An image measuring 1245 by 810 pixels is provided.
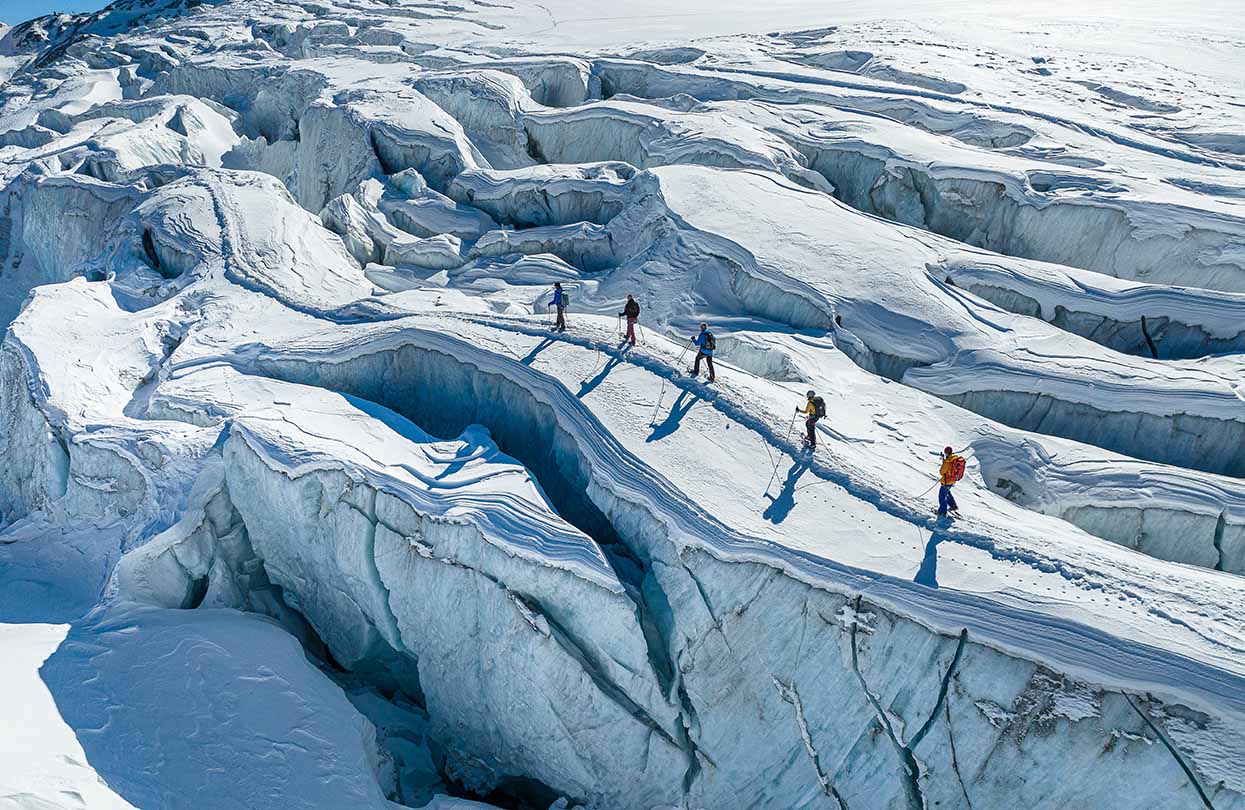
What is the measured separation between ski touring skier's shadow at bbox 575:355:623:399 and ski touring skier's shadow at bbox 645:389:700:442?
4.49ft

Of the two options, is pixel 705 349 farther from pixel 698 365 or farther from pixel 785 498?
pixel 785 498

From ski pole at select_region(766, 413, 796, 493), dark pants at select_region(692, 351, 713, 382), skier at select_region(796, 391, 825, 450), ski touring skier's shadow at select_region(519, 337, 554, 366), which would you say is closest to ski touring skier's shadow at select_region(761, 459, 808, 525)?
ski pole at select_region(766, 413, 796, 493)

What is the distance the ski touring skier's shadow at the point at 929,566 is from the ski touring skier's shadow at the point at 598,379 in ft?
18.3

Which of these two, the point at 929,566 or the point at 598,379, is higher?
the point at 598,379

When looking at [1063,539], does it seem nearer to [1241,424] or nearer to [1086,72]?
[1241,424]

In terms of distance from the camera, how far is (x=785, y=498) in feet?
32.7

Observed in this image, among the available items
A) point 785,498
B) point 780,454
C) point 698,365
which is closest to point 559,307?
point 698,365

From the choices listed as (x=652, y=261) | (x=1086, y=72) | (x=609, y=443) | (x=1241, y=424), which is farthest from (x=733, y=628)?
(x=1086, y=72)

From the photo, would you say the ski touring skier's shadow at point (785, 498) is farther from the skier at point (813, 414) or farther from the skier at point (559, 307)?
the skier at point (559, 307)

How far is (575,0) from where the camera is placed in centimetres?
4888

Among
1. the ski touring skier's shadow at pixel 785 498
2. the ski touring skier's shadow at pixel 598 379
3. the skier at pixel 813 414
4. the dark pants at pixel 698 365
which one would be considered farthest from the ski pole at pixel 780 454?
the ski touring skier's shadow at pixel 598 379

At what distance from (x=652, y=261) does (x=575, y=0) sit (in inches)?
1539

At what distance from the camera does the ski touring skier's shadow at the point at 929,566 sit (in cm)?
864

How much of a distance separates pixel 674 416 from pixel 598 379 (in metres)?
1.60
